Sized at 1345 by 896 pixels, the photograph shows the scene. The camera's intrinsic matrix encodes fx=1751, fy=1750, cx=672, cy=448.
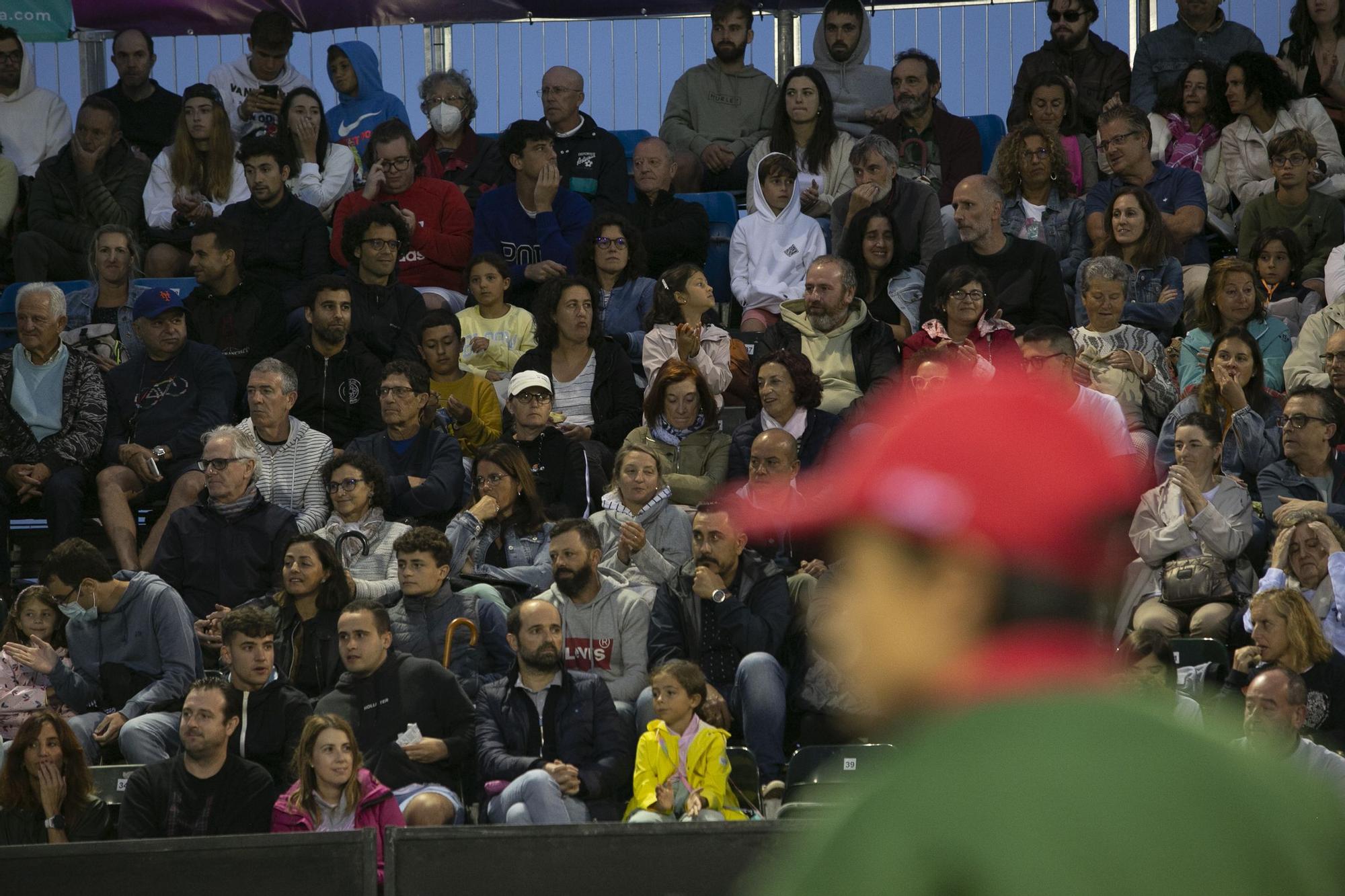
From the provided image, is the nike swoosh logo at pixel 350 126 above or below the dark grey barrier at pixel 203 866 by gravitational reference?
above

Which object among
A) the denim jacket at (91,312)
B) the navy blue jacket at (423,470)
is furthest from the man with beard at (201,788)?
the denim jacket at (91,312)

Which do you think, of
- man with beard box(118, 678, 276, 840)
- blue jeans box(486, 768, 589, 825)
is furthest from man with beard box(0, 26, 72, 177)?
blue jeans box(486, 768, 589, 825)

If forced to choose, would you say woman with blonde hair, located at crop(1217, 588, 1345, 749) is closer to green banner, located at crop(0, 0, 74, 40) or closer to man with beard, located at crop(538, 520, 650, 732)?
man with beard, located at crop(538, 520, 650, 732)

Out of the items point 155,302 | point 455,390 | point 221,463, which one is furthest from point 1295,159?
point 155,302

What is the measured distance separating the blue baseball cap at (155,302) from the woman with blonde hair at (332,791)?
345 centimetres

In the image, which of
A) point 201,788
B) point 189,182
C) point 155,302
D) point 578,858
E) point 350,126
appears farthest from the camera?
point 350,126

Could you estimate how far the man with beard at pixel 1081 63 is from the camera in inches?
435

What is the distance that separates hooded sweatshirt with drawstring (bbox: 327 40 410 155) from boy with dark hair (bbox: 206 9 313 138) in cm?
29

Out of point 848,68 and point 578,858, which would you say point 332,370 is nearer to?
point 848,68

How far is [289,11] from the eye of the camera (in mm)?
12031

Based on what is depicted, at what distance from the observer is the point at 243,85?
450 inches

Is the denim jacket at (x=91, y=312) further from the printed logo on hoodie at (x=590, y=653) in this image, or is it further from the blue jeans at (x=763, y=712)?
the blue jeans at (x=763, y=712)

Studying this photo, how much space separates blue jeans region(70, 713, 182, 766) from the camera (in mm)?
7227

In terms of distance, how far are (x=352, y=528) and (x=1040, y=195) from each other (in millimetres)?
4469
